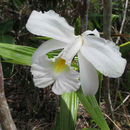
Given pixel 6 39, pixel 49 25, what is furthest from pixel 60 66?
pixel 6 39

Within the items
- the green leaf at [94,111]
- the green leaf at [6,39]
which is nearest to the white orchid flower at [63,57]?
the green leaf at [94,111]

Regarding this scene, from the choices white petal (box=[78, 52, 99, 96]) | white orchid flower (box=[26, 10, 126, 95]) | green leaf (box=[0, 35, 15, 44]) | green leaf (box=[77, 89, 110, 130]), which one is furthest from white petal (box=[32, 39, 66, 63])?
green leaf (box=[0, 35, 15, 44])

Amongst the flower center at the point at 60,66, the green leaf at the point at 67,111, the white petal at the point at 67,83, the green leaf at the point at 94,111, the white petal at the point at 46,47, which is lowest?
the green leaf at the point at 67,111

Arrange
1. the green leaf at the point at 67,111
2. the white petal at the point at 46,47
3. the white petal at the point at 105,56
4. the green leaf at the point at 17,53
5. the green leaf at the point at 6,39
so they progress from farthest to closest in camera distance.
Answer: the green leaf at the point at 6,39
the green leaf at the point at 67,111
the green leaf at the point at 17,53
the white petal at the point at 46,47
the white petal at the point at 105,56

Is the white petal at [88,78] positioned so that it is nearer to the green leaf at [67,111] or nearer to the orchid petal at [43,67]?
the orchid petal at [43,67]

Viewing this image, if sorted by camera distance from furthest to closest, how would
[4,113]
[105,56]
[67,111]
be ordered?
[67,111] < [4,113] < [105,56]

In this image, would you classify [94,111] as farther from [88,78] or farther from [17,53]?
[17,53]

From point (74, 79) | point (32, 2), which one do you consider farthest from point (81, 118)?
point (32, 2)
